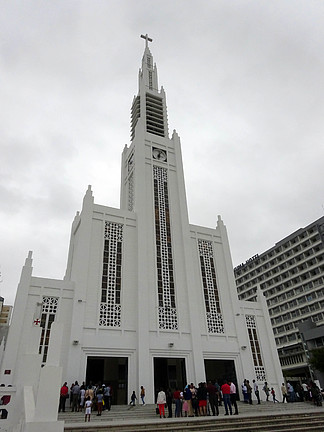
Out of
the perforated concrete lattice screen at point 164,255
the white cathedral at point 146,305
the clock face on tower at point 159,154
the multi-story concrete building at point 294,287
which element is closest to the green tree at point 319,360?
the multi-story concrete building at point 294,287

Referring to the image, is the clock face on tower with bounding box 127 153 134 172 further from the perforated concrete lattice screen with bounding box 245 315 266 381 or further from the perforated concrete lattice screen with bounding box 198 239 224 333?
the perforated concrete lattice screen with bounding box 245 315 266 381

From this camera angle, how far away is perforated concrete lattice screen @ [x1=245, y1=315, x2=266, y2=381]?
71.2ft

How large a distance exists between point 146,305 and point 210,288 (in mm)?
5583

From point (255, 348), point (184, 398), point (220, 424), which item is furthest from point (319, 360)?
point (220, 424)

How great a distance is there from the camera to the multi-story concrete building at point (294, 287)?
4697 cm

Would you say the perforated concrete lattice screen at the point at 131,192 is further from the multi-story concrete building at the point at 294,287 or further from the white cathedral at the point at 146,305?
the multi-story concrete building at the point at 294,287

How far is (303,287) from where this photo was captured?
49.6 metres

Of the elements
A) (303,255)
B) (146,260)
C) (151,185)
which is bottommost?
(146,260)

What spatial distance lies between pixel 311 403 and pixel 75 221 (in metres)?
19.8

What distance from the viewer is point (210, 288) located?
77.8ft

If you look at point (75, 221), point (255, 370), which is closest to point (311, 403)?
point (255, 370)

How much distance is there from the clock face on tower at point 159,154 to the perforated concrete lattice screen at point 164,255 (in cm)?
111

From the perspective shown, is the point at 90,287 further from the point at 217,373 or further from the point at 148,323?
the point at 217,373

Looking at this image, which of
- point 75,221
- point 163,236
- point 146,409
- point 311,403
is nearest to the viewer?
point 146,409
